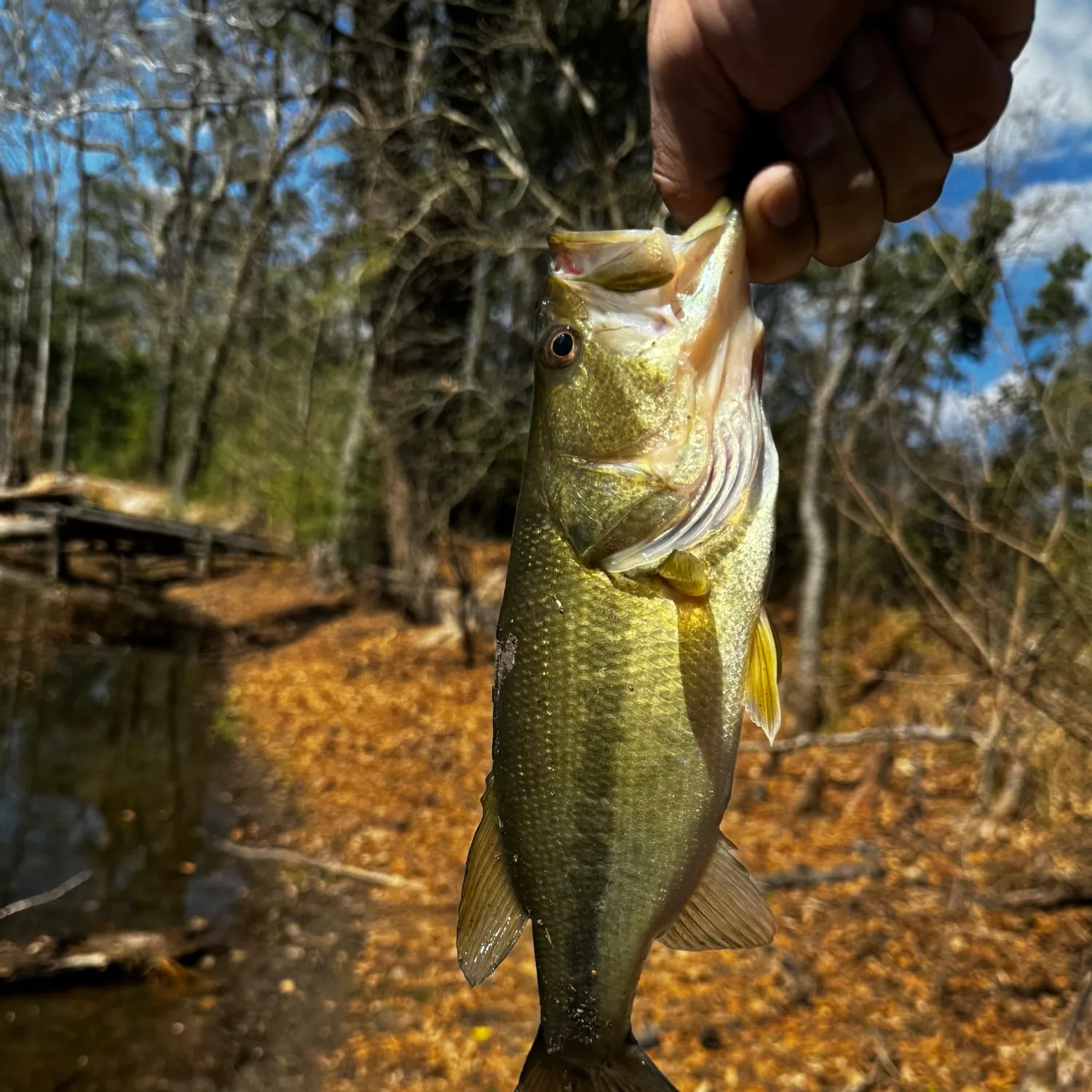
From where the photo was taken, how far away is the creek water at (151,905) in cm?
529

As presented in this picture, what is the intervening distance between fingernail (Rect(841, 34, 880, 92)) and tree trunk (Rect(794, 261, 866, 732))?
756cm

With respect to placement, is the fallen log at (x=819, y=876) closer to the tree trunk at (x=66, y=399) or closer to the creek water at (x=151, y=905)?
the creek water at (x=151, y=905)

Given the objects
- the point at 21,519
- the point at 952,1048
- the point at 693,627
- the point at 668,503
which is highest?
the point at 668,503

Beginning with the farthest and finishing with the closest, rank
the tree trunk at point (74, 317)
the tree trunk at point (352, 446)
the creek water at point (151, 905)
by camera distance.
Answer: the tree trunk at point (74, 317) → the tree trunk at point (352, 446) → the creek water at point (151, 905)

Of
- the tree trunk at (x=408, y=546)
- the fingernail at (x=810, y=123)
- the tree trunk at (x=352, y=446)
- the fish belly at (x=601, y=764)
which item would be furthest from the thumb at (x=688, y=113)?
the tree trunk at (x=352, y=446)

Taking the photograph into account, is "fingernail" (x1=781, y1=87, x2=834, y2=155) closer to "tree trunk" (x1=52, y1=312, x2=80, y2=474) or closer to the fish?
the fish

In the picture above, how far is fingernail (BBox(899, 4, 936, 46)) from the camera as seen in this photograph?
158 cm

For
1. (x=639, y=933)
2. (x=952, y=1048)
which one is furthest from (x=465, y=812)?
(x=639, y=933)

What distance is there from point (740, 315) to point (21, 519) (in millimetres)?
18701

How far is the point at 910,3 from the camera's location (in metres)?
1.59

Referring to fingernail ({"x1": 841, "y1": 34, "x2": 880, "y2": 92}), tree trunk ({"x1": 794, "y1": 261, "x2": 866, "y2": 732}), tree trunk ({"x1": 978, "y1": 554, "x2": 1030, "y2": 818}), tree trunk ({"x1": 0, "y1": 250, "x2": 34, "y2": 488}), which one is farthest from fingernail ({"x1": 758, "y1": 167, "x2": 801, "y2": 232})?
tree trunk ({"x1": 0, "y1": 250, "x2": 34, "y2": 488})

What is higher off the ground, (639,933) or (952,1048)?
(639,933)

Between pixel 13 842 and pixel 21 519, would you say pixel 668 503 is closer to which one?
pixel 13 842

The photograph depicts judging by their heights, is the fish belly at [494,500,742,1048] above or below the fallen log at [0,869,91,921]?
above
